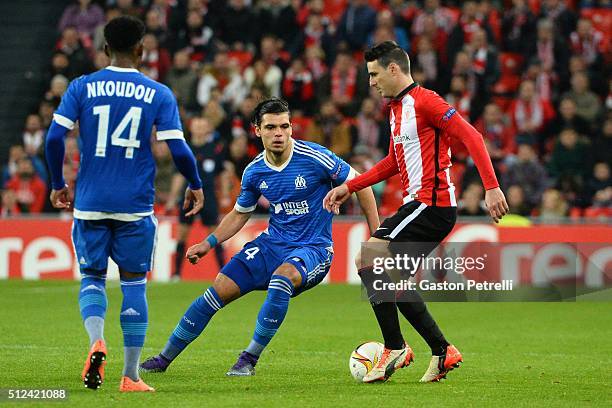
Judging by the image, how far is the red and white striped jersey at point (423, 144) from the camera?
765cm

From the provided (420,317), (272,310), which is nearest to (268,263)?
(272,310)

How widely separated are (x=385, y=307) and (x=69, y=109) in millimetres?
2402

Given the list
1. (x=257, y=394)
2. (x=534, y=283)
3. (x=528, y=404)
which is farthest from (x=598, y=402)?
(x=534, y=283)

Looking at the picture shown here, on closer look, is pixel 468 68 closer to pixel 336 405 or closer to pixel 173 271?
pixel 173 271

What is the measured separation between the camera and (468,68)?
19281 millimetres

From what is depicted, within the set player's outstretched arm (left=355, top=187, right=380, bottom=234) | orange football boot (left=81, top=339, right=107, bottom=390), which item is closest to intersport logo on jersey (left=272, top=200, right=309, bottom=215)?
player's outstretched arm (left=355, top=187, right=380, bottom=234)

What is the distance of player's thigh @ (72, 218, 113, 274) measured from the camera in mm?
7008

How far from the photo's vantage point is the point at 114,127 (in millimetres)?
6938

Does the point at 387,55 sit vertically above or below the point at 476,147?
above

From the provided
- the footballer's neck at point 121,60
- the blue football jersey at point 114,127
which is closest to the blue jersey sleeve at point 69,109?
the blue football jersey at point 114,127

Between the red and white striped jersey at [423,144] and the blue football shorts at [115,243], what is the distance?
1.49 m

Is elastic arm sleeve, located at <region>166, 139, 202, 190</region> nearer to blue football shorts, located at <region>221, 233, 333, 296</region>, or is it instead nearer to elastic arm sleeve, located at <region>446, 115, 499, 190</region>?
blue football shorts, located at <region>221, 233, 333, 296</region>

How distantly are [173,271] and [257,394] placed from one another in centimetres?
1070

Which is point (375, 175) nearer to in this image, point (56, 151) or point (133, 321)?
point (133, 321)
